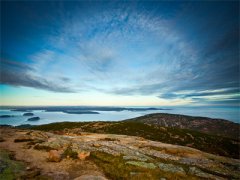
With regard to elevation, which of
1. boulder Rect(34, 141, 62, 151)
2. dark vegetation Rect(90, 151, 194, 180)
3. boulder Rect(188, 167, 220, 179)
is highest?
boulder Rect(34, 141, 62, 151)

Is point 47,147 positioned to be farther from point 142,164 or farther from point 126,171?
point 142,164

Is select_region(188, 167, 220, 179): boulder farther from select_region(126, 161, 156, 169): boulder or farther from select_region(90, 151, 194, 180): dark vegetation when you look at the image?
select_region(126, 161, 156, 169): boulder

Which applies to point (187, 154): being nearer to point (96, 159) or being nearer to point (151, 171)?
point (151, 171)

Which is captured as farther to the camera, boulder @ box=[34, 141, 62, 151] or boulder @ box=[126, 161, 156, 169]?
boulder @ box=[34, 141, 62, 151]

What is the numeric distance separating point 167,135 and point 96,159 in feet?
393

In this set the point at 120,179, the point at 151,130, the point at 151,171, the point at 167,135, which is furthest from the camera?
the point at 151,130

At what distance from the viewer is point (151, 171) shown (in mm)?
18688

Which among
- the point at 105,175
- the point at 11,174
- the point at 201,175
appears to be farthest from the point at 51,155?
the point at 201,175

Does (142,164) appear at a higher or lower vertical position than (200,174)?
higher

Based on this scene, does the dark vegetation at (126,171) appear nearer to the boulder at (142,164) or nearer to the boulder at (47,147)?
the boulder at (142,164)

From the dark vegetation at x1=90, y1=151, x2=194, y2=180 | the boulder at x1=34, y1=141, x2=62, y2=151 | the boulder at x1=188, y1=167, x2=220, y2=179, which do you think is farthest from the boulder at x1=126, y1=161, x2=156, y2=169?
the boulder at x1=34, y1=141, x2=62, y2=151

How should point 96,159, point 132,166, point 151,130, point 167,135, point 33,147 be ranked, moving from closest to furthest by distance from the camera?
point 132,166
point 96,159
point 33,147
point 167,135
point 151,130

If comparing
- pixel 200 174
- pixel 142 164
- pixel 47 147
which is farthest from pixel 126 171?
pixel 47 147

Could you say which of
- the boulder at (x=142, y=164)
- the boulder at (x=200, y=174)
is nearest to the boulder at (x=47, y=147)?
the boulder at (x=142, y=164)
